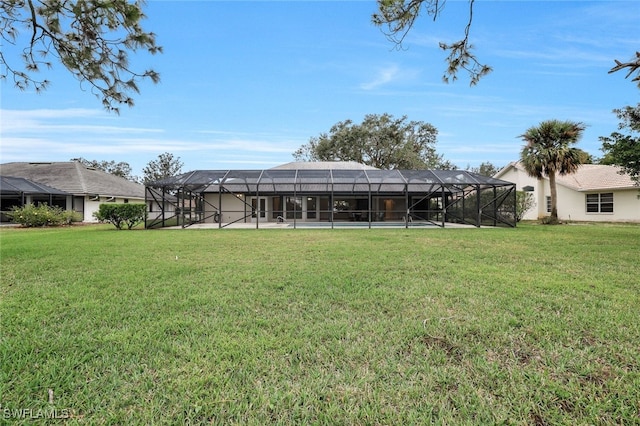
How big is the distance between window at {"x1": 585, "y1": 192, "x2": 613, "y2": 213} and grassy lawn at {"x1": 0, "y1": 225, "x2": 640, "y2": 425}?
20.1 meters

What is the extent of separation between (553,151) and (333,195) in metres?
13.1

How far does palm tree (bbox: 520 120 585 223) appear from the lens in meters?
17.8

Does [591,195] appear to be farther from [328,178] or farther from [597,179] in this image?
[328,178]

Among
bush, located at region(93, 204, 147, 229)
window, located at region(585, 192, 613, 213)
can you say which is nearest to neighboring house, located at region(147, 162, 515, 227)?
bush, located at region(93, 204, 147, 229)

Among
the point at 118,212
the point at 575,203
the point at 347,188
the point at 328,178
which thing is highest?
the point at 328,178

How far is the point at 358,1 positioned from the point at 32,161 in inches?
1342

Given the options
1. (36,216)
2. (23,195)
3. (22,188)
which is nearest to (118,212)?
(36,216)

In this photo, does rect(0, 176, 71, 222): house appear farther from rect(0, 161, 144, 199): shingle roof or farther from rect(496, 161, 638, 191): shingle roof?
rect(496, 161, 638, 191): shingle roof

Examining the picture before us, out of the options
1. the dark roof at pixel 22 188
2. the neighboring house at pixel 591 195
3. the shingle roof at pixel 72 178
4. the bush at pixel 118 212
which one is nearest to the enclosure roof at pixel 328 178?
the bush at pixel 118 212

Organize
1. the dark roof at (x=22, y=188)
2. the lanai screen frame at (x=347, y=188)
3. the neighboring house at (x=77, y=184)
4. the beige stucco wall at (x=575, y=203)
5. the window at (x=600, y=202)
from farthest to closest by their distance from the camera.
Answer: the neighboring house at (x=77, y=184), the window at (x=600, y=202), the beige stucco wall at (x=575, y=203), the dark roof at (x=22, y=188), the lanai screen frame at (x=347, y=188)

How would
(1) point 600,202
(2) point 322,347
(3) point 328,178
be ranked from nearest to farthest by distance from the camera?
(2) point 322,347 < (3) point 328,178 < (1) point 600,202

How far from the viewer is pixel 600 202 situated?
20250mm

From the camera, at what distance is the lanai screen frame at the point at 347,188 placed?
52.8ft

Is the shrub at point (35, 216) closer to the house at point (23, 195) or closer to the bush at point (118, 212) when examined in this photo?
the house at point (23, 195)
